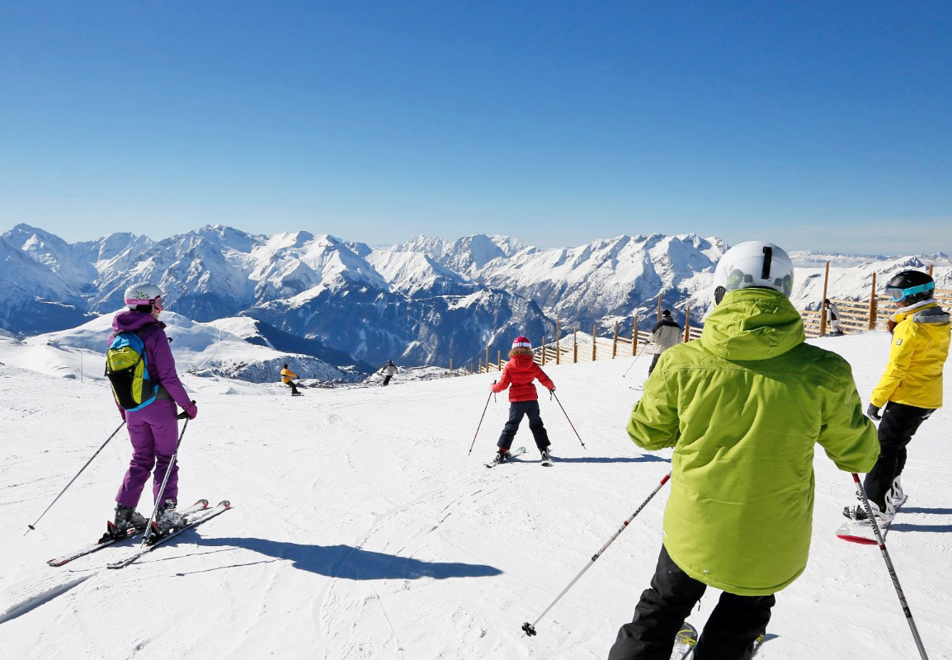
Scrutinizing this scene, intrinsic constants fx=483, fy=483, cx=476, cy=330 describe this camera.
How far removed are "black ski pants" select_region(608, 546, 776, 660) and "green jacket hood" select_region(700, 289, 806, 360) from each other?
1150 millimetres

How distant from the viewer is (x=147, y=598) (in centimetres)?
389

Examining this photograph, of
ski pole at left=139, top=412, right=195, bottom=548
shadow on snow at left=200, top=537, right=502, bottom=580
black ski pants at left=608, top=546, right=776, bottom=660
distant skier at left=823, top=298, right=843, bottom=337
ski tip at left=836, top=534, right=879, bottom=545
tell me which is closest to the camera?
black ski pants at left=608, top=546, right=776, bottom=660

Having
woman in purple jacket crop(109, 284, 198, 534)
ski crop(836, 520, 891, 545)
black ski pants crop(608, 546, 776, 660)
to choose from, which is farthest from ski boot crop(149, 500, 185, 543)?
ski crop(836, 520, 891, 545)

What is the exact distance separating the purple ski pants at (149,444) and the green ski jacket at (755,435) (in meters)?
4.86

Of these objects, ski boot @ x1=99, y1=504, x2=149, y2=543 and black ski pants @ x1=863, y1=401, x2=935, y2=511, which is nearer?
black ski pants @ x1=863, y1=401, x2=935, y2=511

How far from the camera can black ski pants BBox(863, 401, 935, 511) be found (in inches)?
181

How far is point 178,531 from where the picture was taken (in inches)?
201

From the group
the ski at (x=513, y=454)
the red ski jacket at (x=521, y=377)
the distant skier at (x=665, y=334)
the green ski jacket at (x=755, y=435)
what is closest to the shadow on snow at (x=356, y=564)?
the green ski jacket at (x=755, y=435)

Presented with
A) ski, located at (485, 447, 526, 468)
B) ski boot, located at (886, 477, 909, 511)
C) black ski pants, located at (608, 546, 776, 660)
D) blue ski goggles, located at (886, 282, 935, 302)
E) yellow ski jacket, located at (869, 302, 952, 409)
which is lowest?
ski, located at (485, 447, 526, 468)

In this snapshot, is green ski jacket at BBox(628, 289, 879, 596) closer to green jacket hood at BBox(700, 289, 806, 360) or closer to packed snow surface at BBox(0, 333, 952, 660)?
green jacket hood at BBox(700, 289, 806, 360)

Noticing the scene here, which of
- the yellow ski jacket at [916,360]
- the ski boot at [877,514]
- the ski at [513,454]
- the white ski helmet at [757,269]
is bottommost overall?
the ski at [513,454]

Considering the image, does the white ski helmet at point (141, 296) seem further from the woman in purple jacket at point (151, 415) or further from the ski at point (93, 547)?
the ski at point (93, 547)

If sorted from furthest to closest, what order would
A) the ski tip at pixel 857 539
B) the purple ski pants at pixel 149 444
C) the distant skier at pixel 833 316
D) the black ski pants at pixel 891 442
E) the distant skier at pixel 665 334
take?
the distant skier at pixel 833 316
the distant skier at pixel 665 334
the purple ski pants at pixel 149 444
the black ski pants at pixel 891 442
the ski tip at pixel 857 539

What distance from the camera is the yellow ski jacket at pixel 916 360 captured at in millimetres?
4434
